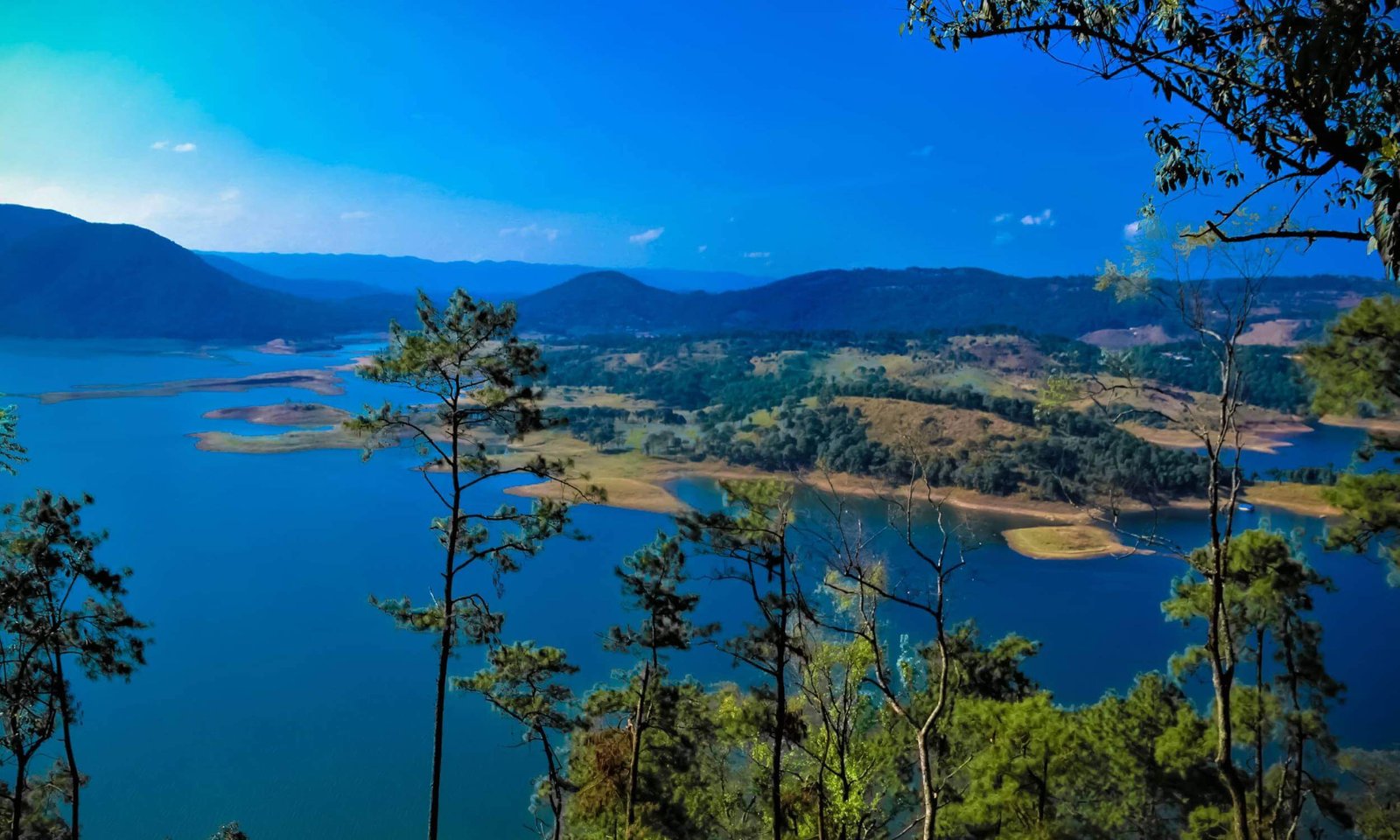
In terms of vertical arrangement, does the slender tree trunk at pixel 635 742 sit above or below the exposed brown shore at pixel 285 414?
above

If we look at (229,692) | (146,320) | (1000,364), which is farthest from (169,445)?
(146,320)

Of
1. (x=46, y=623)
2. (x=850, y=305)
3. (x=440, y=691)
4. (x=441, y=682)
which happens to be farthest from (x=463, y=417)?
(x=850, y=305)

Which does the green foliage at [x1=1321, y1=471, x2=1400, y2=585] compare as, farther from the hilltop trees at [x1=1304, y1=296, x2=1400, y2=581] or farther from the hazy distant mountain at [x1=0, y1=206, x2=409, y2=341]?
the hazy distant mountain at [x1=0, y1=206, x2=409, y2=341]

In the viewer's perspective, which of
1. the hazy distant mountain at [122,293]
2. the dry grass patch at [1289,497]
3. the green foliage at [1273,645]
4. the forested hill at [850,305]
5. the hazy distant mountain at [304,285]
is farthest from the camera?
the hazy distant mountain at [304,285]

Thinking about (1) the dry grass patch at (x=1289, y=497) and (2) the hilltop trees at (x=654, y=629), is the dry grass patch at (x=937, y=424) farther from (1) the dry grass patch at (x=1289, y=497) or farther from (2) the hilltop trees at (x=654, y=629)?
(2) the hilltop trees at (x=654, y=629)

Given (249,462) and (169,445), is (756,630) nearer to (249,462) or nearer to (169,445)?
(249,462)

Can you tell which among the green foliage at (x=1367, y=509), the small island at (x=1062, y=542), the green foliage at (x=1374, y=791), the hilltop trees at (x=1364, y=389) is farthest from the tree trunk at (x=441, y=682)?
the small island at (x=1062, y=542)
